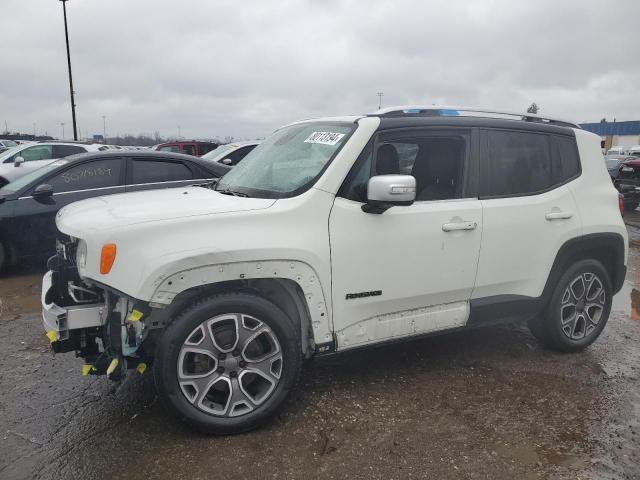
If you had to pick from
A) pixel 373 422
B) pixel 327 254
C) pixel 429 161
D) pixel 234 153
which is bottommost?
pixel 373 422

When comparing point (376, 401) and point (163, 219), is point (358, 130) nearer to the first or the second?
point (163, 219)

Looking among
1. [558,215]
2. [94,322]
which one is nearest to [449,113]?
[558,215]

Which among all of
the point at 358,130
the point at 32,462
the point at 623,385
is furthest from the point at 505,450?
the point at 32,462

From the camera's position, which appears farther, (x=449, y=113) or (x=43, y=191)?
(x=43, y=191)

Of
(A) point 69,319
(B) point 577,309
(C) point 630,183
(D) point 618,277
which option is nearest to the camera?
(A) point 69,319

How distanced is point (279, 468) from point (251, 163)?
7.31 ft

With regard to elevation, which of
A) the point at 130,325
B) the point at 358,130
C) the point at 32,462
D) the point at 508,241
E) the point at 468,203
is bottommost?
the point at 32,462

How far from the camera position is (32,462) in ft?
8.72

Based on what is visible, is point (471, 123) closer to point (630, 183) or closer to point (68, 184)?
point (68, 184)

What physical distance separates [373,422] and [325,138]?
1.88m

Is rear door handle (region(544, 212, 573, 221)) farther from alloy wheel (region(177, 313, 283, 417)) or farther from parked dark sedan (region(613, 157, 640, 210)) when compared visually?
parked dark sedan (region(613, 157, 640, 210))

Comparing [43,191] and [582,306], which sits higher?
[43,191]

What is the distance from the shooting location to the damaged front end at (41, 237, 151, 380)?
2736 millimetres

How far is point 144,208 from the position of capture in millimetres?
2992
